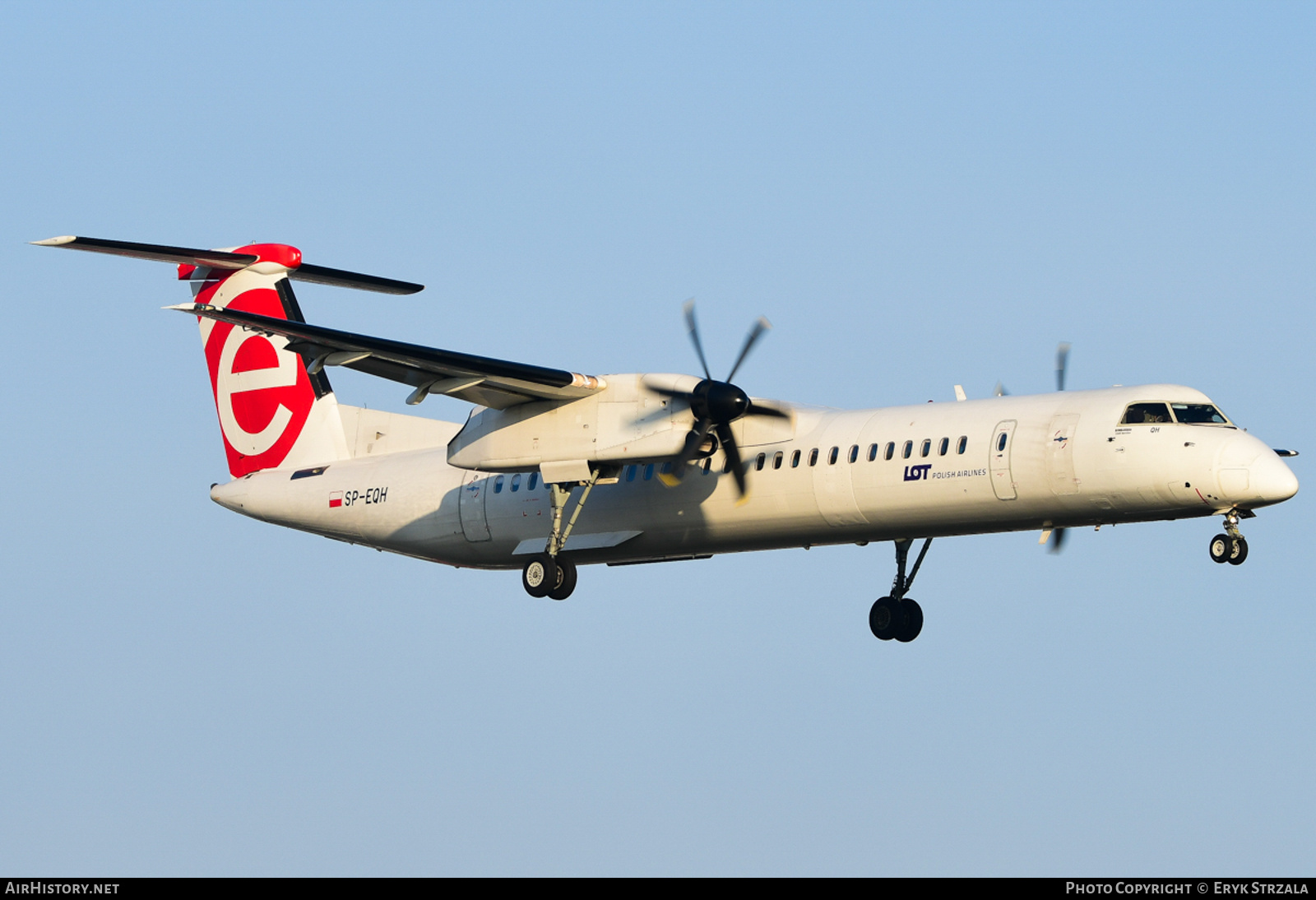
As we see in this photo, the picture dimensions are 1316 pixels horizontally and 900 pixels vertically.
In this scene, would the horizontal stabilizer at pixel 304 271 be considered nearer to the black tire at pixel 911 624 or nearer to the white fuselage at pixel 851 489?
the white fuselage at pixel 851 489

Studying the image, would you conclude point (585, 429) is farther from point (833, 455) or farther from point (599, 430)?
point (833, 455)

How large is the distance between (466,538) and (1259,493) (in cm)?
1194

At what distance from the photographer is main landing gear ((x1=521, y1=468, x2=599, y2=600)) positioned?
24.2 m

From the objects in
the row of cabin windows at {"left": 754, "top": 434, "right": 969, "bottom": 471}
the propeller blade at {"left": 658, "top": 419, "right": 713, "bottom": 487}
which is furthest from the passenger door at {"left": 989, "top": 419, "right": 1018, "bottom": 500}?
the propeller blade at {"left": 658, "top": 419, "right": 713, "bottom": 487}

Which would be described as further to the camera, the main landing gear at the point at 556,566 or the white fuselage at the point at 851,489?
the main landing gear at the point at 556,566

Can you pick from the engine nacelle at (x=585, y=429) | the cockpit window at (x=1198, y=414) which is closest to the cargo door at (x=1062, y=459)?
the cockpit window at (x=1198, y=414)

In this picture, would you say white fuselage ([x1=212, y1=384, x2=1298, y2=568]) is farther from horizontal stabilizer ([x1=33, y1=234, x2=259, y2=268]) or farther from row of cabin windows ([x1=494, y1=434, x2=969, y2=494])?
horizontal stabilizer ([x1=33, y1=234, x2=259, y2=268])

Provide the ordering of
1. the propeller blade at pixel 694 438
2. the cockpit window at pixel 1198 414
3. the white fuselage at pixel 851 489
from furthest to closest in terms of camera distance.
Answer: the propeller blade at pixel 694 438 → the cockpit window at pixel 1198 414 → the white fuselage at pixel 851 489

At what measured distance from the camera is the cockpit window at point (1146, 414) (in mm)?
20891

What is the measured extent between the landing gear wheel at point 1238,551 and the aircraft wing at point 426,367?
8783 mm

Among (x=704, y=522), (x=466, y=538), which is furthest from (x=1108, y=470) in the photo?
(x=466, y=538)

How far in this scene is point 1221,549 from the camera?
66.4ft


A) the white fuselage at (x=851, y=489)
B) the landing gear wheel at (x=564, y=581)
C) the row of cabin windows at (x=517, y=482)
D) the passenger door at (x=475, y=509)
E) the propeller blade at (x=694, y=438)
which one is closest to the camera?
the white fuselage at (x=851, y=489)

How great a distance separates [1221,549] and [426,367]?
35.1 ft
